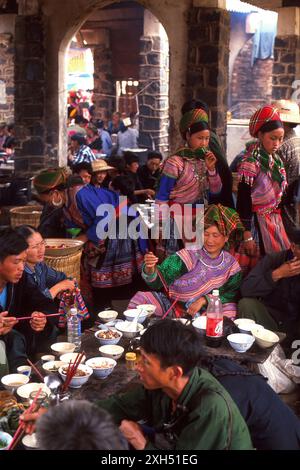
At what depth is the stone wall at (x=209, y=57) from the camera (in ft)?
25.7

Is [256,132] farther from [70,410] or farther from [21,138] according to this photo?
[21,138]

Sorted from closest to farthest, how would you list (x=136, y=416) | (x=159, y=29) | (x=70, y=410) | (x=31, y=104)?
1. (x=70, y=410)
2. (x=136, y=416)
3. (x=31, y=104)
4. (x=159, y=29)

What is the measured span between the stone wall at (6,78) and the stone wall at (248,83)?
8551 mm

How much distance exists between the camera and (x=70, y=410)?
6.82 feet

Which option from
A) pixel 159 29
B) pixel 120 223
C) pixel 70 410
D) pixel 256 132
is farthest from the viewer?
pixel 159 29

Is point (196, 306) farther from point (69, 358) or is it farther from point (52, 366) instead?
point (52, 366)

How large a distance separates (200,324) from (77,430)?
2.06m

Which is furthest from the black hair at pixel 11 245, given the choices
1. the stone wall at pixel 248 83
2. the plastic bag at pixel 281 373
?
the stone wall at pixel 248 83

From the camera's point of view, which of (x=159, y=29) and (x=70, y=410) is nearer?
(x=70, y=410)

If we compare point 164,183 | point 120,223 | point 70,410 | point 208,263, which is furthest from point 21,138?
point 70,410

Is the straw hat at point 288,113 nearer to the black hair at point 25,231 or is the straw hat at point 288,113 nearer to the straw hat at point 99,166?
the straw hat at point 99,166

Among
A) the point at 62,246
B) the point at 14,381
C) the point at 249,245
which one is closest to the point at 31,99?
the point at 62,246

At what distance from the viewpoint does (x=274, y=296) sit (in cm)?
461
